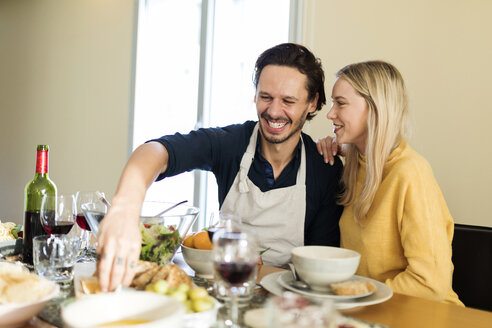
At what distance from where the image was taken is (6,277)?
983 mm

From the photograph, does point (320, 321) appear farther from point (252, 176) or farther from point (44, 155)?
point (252, 176)

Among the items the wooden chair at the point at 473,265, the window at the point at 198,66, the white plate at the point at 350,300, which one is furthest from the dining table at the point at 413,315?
the window at the point at 198,66

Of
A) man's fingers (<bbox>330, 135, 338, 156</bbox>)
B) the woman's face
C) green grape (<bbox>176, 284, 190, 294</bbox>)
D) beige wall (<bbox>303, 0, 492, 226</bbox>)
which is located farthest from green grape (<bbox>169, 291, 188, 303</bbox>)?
beige wall (<bbox>303, 0, 492, 226</bbox>)

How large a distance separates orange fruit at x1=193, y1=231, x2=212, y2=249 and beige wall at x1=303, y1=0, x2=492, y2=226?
1.42 meters

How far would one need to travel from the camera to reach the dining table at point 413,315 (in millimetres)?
→ 1005

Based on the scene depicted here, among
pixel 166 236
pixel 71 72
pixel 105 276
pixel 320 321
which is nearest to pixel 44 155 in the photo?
pixel 166 236

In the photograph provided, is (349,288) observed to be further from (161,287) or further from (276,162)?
(276,162)

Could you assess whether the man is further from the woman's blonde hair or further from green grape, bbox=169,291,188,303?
green grape, bbox=169,291,188,303

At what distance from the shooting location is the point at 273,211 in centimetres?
183

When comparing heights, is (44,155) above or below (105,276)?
above

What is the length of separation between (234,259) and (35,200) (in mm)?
806

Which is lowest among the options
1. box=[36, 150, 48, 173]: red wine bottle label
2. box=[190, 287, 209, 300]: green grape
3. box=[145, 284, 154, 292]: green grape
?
box=[145, 284, 154, 292]: green grape

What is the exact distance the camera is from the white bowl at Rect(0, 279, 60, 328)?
0.87m

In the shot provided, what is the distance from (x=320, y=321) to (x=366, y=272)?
1040 millimetres
